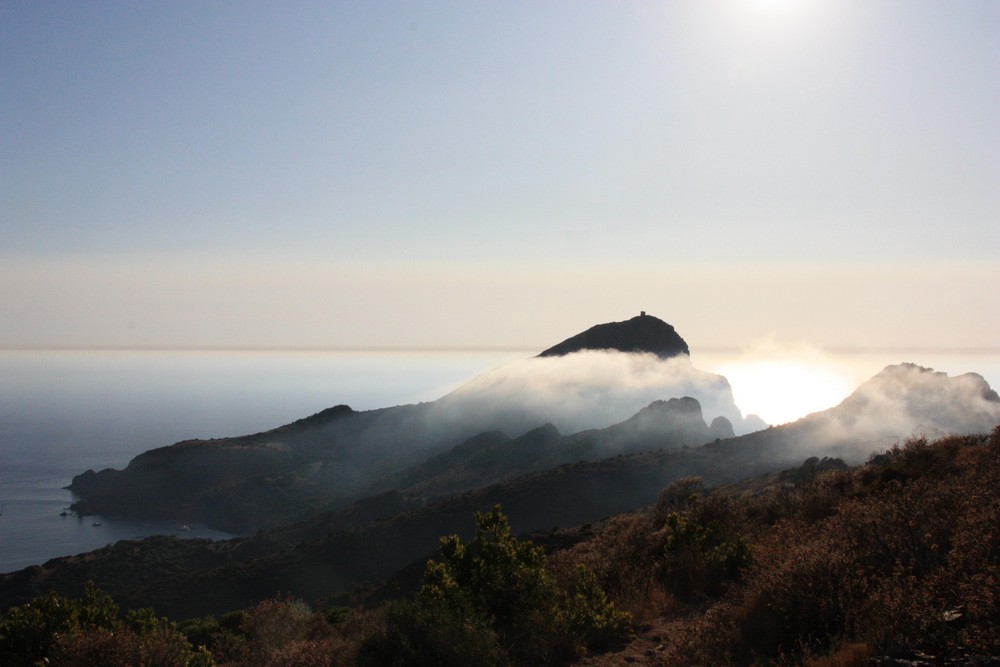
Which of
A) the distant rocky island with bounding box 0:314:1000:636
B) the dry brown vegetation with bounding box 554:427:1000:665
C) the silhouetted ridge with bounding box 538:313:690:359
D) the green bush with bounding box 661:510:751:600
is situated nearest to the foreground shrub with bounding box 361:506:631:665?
the dry brown vegetation with bounding box 554:427:1000:665

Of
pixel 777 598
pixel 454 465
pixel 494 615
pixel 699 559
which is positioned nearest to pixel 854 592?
pixel 777 598

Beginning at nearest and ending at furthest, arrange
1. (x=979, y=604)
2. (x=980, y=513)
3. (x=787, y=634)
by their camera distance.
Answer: (x=979, y=604), (x=787, y=634), (x=980, y=513)

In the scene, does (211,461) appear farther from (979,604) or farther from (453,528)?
(979,604)

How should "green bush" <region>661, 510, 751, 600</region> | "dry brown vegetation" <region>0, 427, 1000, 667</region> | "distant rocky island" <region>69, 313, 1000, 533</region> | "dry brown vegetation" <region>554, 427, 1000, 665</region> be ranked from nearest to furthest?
"dry brown vegetation" <region>554, 427, 1000, 665</region> → "dry brown vegetation" <region>0, 427, 1000, 667</region> → "green bush" <region>661, 510, 751, 600</region> → "distant rocky island" <region>69, 313, 1000, 533</region>

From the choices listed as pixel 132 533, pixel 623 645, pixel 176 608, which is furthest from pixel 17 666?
pixel 132 533

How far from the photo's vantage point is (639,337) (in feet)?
476

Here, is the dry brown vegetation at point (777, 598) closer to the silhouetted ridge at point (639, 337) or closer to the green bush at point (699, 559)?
the green bush at point (699, 559)

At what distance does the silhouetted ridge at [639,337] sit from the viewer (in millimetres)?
144625

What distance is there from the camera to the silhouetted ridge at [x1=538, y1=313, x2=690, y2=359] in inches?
5694

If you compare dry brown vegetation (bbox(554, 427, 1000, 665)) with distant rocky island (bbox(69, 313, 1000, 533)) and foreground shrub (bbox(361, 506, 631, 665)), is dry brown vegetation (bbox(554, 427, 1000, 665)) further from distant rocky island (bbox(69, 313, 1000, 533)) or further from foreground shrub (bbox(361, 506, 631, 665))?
distant rocky island (bbox(69, 313, 1000, 533))

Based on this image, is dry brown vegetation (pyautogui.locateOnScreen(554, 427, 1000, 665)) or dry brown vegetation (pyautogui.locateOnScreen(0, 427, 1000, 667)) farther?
dry brown vegetation (pyautogui.locateOnScreen(0, 427, 1000, 667))

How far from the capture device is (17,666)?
10414mm

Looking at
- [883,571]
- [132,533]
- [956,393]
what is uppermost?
[883,571]

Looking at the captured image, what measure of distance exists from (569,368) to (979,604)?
149542 millimetres
